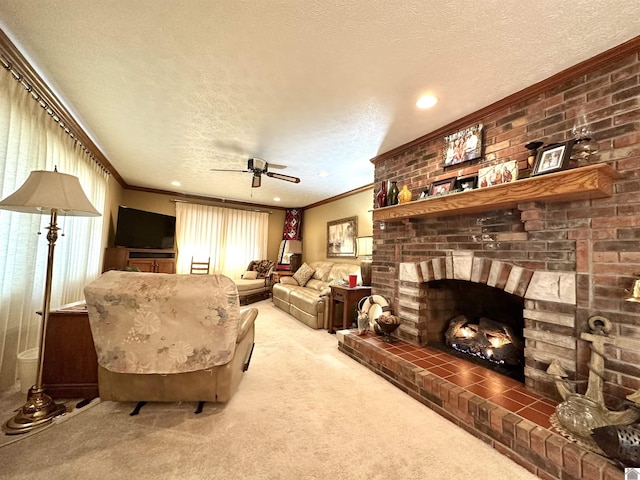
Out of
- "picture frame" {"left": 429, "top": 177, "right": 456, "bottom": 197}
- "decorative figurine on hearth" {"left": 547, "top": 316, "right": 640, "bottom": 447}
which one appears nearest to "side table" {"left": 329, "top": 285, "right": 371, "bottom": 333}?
"picture frame" {"left": 429, "top": 177, "right": 456, "bottom": 197}

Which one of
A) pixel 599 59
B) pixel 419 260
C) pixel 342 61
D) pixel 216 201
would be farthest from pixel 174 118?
pixel 216 201

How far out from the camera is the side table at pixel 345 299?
3.67m

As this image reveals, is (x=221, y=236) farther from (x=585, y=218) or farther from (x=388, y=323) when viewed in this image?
(x=585, y=218)

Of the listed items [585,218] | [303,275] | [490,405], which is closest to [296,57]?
[585,218]

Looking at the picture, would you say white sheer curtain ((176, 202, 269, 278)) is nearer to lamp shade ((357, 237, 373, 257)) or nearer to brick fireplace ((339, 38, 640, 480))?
lamp shade ((357, 237, 373, 257))

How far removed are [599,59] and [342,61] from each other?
157cm

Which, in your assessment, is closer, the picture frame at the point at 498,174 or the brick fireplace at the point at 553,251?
the brick fireplace at the point at 553,251

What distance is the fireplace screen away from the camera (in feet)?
7.39

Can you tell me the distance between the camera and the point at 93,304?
1604 mm

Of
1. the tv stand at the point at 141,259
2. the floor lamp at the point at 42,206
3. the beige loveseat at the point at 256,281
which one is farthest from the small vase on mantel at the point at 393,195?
the tv stand at the point at 141,259

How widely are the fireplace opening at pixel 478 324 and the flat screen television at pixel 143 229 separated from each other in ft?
16.1

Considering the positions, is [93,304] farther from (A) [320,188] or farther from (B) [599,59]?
(A) [320,188]

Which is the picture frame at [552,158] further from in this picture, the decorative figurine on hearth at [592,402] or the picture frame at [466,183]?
the decorative figurine on hearth at [592,402]

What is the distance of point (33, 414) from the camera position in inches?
64.7
